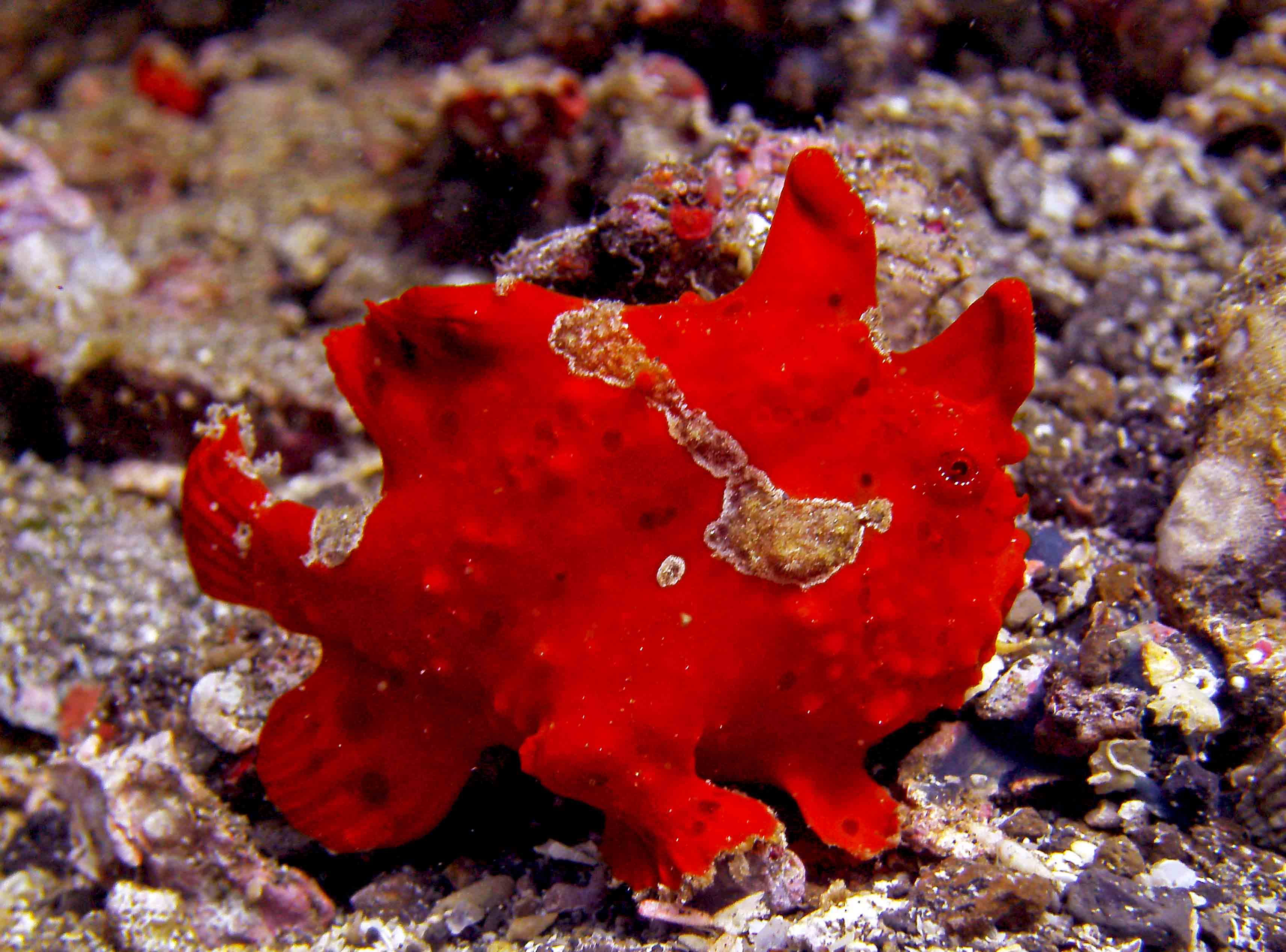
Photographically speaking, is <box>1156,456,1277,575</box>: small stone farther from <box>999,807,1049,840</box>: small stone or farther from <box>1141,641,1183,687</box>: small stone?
<box>999,807,1049,840</box>: small stone

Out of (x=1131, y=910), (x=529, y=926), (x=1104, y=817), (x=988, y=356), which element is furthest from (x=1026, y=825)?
(x=529, y=926)

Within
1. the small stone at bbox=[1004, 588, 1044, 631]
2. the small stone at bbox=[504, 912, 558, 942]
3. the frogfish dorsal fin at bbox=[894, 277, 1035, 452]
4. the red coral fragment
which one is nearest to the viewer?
the frogfish dorsal fin at bbox=[894, 277, 1035, 452]

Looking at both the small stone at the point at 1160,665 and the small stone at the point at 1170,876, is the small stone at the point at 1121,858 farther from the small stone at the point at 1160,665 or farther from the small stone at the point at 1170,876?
the small stone at the point at 1160,665

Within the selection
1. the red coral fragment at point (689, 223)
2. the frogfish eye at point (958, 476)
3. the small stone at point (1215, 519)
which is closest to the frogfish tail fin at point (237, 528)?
the red coral fragment at point (689, 223)

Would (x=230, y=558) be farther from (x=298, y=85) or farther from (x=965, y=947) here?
(x=298, y=85)

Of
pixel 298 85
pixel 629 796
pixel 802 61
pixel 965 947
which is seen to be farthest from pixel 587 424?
pixel 298 85

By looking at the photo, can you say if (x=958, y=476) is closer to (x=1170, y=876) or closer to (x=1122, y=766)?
(x=1122, y=766)

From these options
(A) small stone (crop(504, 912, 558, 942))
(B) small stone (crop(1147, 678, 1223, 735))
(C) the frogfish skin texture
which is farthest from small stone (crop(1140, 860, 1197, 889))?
(A) small stone (crop(504, 912, 558, 942))
